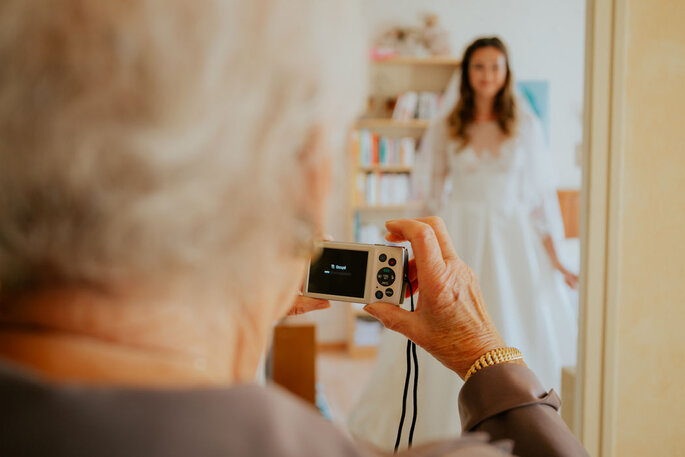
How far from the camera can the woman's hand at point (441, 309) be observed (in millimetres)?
597

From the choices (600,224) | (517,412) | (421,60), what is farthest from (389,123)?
(517,412)

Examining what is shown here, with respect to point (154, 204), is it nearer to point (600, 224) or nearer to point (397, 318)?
point (397, 318)

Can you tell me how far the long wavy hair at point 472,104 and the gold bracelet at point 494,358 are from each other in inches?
54.5

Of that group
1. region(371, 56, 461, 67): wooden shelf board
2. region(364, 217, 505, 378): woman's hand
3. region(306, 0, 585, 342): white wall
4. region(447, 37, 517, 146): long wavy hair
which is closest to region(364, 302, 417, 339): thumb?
region(364, 217, 505, 378): woman's hand

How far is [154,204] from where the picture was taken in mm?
277

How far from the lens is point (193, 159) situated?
0.28 meters

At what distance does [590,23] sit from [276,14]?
25.8 inches

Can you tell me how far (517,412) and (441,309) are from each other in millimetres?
144

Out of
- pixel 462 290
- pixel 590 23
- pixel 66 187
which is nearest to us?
pixel 66 187

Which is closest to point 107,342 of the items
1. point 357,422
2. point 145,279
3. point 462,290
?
point 145,279

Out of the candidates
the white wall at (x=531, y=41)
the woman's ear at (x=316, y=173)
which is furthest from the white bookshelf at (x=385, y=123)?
the woman's ear at (x=316, y=173)

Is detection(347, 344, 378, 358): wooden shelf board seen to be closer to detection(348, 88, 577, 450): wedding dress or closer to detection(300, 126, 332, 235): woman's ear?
detection(348, 88, 577, 450): wedding dress

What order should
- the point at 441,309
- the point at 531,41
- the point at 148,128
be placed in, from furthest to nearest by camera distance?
1. the point at 531,41
2. the point at 441,309
3. the point at 148,128

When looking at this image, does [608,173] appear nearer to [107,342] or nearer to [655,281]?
[655,281]
